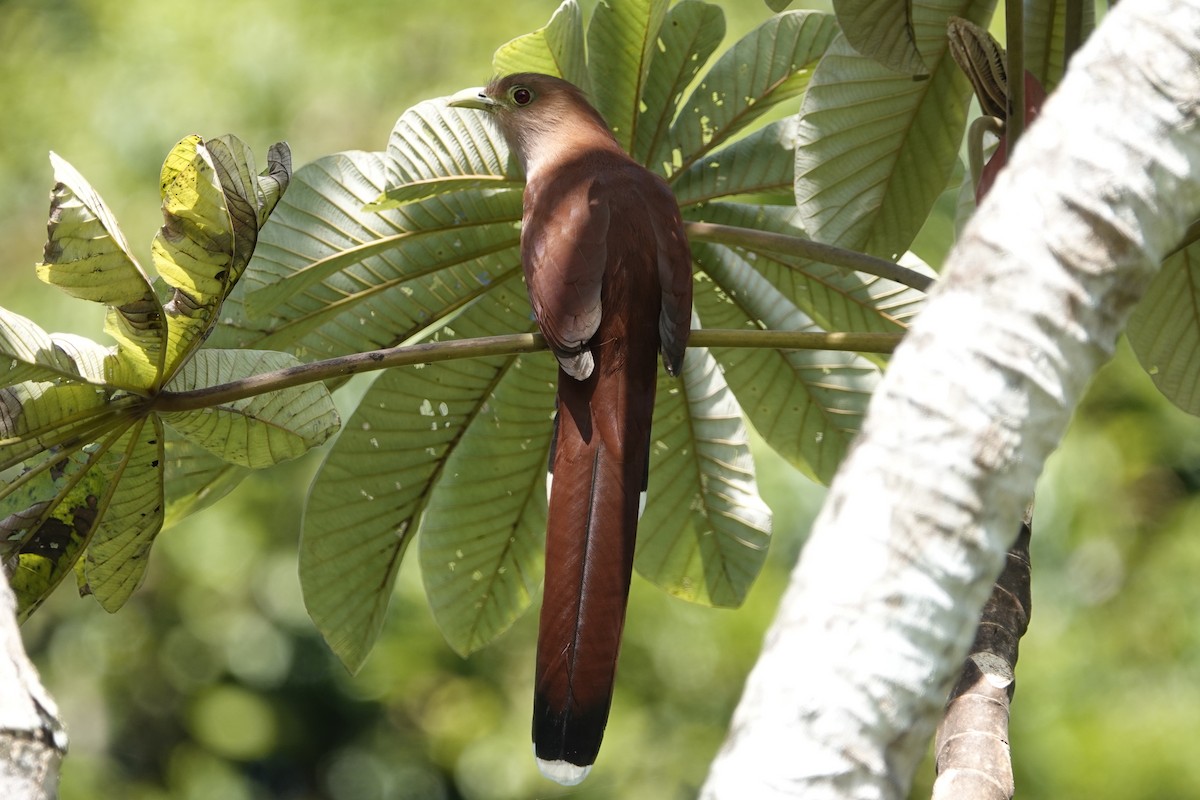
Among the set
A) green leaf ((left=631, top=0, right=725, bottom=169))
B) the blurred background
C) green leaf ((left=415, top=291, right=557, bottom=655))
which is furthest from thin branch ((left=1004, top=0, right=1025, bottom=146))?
the blurred background

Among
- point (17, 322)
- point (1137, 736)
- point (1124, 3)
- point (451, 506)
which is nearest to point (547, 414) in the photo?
point (451, 506)

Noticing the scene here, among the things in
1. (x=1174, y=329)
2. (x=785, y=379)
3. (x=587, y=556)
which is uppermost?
(x=1174, y=329)

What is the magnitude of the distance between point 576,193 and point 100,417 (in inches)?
33.5

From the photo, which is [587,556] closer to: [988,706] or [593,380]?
[593,380]

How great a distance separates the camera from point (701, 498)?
2.50 m

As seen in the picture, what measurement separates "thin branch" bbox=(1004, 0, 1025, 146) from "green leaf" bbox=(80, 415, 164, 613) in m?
1.24

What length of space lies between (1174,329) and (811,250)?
2.42 feet

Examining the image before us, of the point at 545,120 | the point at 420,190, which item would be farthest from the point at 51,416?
the point at 545,120

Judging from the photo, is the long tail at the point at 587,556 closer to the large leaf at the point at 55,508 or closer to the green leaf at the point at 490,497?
the green leaf at the point at 490,497

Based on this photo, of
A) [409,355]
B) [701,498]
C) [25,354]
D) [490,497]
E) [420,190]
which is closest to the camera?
[25,354]

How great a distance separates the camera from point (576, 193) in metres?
2.19

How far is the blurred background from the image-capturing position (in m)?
4.62

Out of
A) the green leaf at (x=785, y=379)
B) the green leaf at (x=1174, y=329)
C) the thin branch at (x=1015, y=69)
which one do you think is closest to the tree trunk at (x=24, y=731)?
the thin branch at (x=1015, y=69)

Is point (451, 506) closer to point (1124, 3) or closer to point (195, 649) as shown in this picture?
point (1124, 3)
